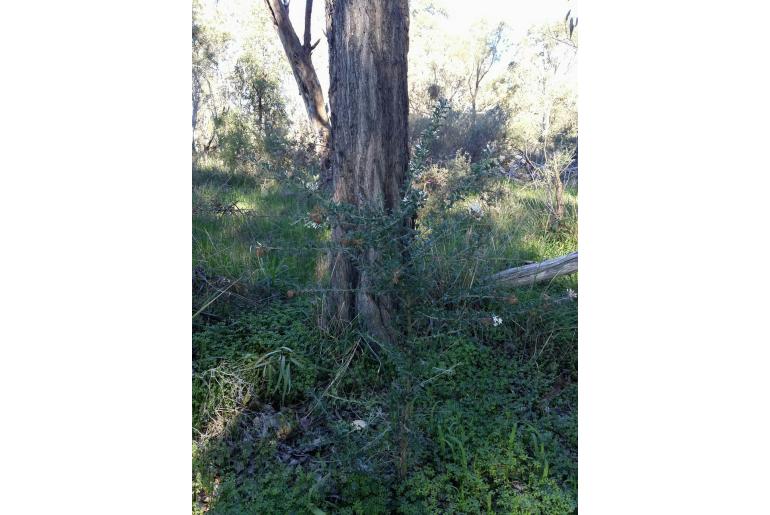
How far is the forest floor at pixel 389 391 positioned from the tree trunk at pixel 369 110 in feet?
0.67

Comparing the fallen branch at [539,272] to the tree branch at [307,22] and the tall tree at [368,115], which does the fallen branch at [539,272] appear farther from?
the tree branch at [307,22]

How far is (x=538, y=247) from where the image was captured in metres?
3.56

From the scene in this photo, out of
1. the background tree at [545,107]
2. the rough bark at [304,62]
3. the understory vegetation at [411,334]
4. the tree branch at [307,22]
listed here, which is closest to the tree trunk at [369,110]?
the understory vegetation at [411,334]

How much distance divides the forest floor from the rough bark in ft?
8.69

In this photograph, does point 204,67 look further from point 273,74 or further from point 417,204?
point 417,204

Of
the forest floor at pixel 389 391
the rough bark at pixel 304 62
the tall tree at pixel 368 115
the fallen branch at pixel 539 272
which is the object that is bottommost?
the forest floor at pixel 389 391

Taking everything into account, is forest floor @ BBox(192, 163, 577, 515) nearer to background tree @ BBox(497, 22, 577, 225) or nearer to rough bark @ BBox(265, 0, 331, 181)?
background tree @ BBox(497, 22, 577, 225)

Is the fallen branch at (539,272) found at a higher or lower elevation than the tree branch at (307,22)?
lower

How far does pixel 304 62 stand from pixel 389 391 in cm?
442

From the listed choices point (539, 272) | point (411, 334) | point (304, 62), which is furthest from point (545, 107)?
point (411, 334)


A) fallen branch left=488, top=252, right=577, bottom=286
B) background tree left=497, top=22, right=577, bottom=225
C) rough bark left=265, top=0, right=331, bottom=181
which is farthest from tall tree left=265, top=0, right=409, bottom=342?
rough bark left=265, top=0, right=331, bottom=181

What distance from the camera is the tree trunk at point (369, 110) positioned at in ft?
7.97
